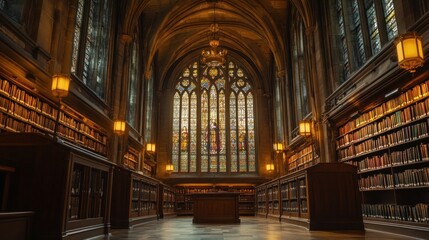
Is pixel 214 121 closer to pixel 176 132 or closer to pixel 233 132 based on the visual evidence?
pixel 233 132

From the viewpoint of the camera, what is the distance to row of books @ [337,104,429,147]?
6.54m

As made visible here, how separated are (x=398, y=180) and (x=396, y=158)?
0.44m

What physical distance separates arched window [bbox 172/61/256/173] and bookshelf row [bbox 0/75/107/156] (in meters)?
10.5

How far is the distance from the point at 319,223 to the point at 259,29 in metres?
13.0

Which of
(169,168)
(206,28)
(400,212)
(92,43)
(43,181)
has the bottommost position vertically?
(400,212)

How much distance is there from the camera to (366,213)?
8344 mm

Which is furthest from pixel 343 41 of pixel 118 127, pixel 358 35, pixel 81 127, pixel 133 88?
pixel 133 88

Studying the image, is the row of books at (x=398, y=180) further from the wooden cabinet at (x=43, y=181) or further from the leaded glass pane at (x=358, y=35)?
the wooden cabinet at (x=43, y=181)

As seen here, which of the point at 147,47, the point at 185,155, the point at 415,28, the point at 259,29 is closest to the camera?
the point at 415,28

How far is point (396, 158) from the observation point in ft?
23.6

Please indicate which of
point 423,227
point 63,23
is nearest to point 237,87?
point 63,23

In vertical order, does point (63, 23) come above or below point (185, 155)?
above

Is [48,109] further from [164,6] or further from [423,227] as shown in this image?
[164,6]

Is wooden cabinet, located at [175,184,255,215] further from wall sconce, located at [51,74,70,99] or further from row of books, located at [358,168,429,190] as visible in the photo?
wall sconce, located at [51,74,70,99]
